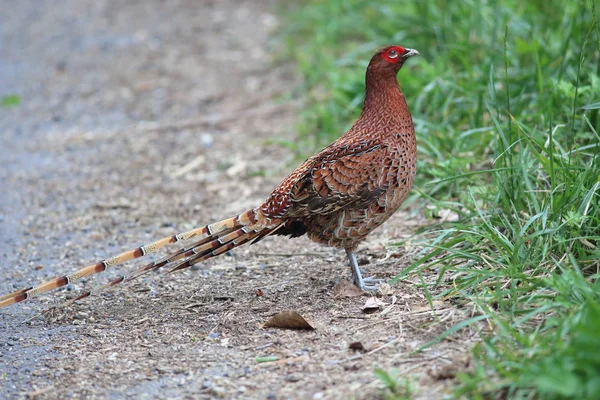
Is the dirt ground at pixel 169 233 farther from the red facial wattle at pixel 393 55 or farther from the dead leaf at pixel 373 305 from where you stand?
the red facial wattle at pixel 393 55

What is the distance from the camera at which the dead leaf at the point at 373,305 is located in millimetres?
4285

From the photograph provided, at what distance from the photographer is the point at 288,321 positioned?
4.16 metres

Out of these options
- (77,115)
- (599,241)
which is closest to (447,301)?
(599,241)

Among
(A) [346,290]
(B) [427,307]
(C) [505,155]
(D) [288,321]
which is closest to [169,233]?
(A) [346,290]

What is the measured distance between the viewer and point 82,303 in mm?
4754

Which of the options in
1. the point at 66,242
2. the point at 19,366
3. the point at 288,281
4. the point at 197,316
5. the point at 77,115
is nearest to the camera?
the point at 19,366

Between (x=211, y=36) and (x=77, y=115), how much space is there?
10.8 ft

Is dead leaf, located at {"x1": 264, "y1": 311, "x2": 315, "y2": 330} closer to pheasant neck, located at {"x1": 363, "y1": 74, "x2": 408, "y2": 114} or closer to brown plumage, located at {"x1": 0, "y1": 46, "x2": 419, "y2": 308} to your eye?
brown plumage, located at {"x1": 0, "y1": 46, "x2": 419, "y2": 308}

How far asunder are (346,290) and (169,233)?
187 centimetres

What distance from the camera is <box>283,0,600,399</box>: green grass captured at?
3.27m

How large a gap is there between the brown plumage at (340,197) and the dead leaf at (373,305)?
21cm

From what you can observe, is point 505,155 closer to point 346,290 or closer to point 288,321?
point 346,290

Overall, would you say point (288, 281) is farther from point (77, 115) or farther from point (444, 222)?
point (77, 115)

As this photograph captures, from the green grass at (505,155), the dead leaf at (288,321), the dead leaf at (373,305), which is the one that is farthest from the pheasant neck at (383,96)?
the dead leaf at (288,321)
